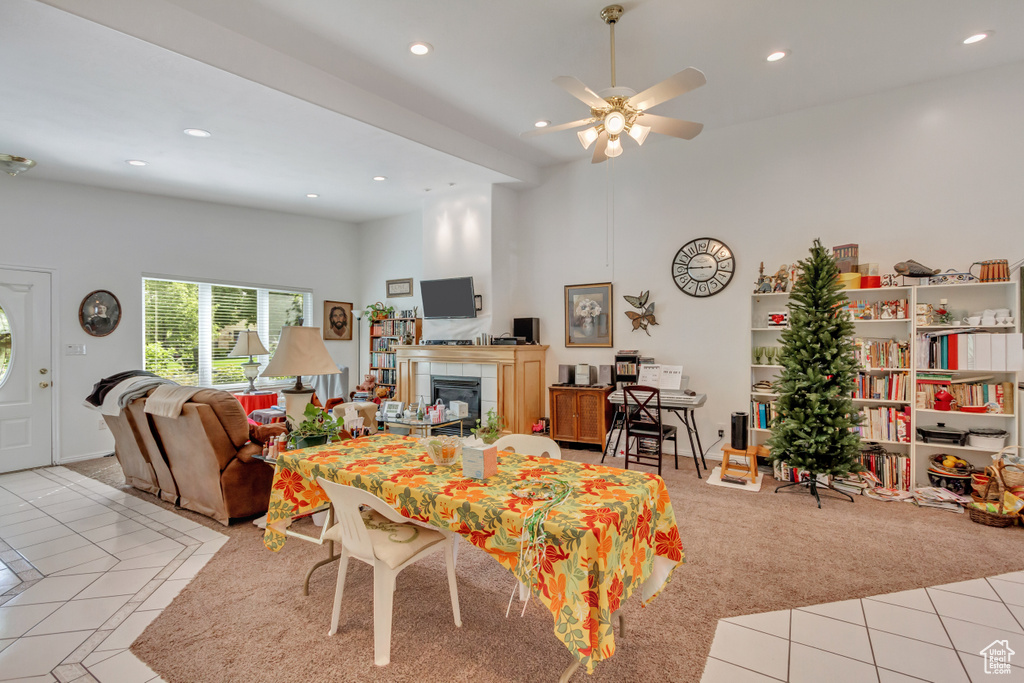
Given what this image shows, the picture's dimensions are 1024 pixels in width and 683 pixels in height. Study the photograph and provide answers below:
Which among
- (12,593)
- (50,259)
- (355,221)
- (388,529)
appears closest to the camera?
(388,529)

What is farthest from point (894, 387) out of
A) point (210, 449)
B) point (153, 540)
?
point (153, 540)

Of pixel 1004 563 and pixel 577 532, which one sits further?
pixel 1004 563

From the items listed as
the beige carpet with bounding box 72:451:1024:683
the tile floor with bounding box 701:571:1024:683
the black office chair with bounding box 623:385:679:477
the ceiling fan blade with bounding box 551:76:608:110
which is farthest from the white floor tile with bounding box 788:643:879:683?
the ceiling fan blade with bounding box 551:76:608:110

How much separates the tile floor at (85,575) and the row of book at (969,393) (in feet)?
17.1

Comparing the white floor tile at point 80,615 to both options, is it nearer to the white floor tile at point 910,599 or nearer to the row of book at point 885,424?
the white floor tile at point 910,599

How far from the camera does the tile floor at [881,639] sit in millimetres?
1896

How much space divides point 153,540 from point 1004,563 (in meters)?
5.14

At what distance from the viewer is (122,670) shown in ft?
6.37

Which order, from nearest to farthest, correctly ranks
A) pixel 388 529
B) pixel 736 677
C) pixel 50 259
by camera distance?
pixel 736 677
pixel 388 529
pixel 50 259

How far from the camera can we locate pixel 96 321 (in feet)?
18.0

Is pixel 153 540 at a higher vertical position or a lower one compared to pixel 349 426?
lower

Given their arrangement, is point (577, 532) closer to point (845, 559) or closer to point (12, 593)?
point (845, 559)

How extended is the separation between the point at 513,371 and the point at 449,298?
1.34m

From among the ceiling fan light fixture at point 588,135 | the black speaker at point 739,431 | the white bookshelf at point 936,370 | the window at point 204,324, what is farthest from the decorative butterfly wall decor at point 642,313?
the window at point 204,324
